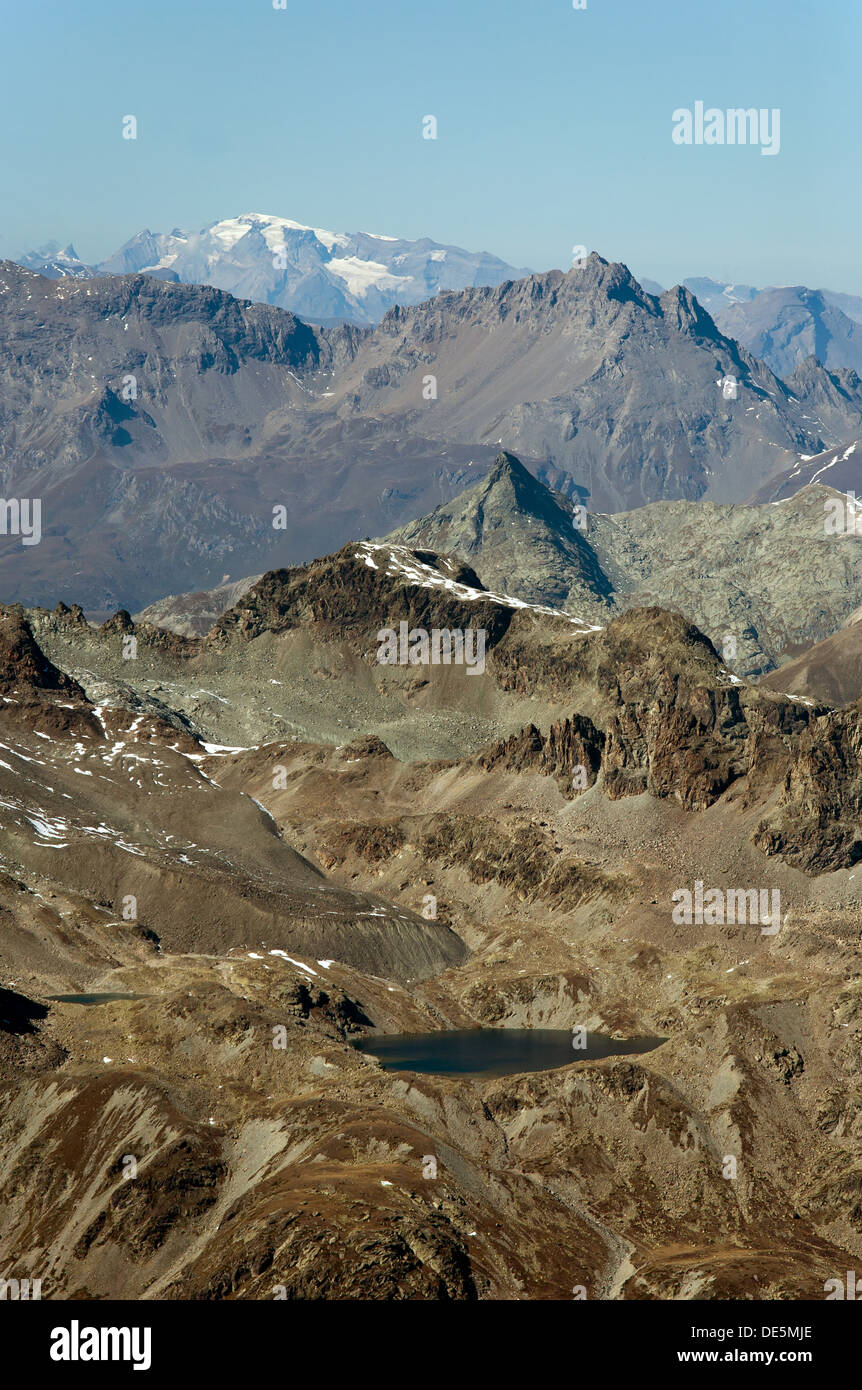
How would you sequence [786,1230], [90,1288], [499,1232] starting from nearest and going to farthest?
[90,1288] → [499,1232] → [786,1230]

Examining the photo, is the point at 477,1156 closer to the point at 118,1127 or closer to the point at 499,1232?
the point at 499,1232

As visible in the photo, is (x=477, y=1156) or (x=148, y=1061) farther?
(x=148, y=1061)

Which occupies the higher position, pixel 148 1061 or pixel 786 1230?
pixel 148 1061

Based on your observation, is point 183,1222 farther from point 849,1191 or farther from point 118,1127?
point 849,1191
